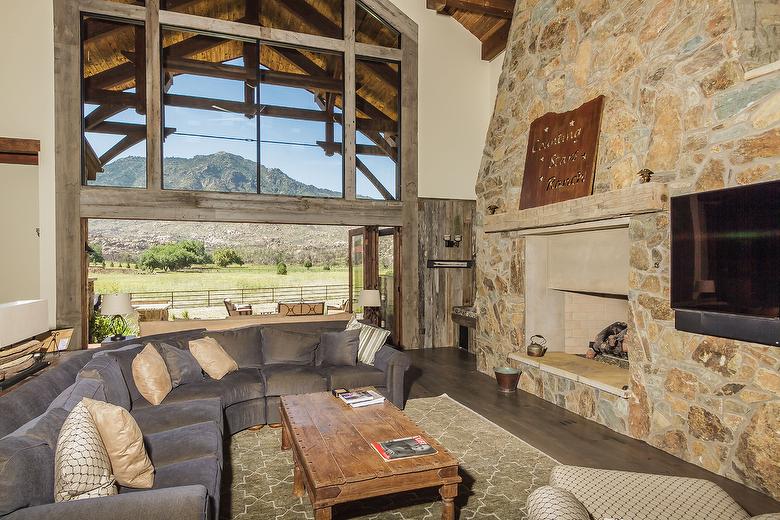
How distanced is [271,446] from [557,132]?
166 inches

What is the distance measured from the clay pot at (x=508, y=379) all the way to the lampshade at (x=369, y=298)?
8.12ft

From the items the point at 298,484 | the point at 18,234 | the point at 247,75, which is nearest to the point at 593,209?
the point at 298,484

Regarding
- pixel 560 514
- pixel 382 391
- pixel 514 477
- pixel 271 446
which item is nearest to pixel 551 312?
pixel 382 391

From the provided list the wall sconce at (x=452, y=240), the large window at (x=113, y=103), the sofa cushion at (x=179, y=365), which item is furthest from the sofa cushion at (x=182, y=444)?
the wall sconce at (x=452, y=240)

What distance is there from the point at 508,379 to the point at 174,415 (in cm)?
351

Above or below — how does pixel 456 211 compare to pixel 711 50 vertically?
below

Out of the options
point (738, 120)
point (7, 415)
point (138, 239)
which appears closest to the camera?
point (7, 415)

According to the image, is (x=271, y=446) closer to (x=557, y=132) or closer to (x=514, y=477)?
(x=514, y=477)

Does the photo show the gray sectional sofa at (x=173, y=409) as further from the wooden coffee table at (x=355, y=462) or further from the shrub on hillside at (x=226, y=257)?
the shrub on hillside at (x=226, y=257)

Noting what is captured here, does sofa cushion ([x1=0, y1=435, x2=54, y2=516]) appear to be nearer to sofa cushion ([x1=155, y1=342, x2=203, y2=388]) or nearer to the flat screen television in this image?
sofa cushion ([x1=155, y1=342, x2=203, y2=388])

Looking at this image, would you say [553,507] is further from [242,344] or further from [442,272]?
[442,272]

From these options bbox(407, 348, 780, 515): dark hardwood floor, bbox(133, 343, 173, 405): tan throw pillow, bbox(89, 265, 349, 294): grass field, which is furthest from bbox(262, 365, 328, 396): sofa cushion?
bbox(89, 265, 349, 294): grass field

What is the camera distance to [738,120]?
3.11 meters

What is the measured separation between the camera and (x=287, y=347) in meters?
4.80
